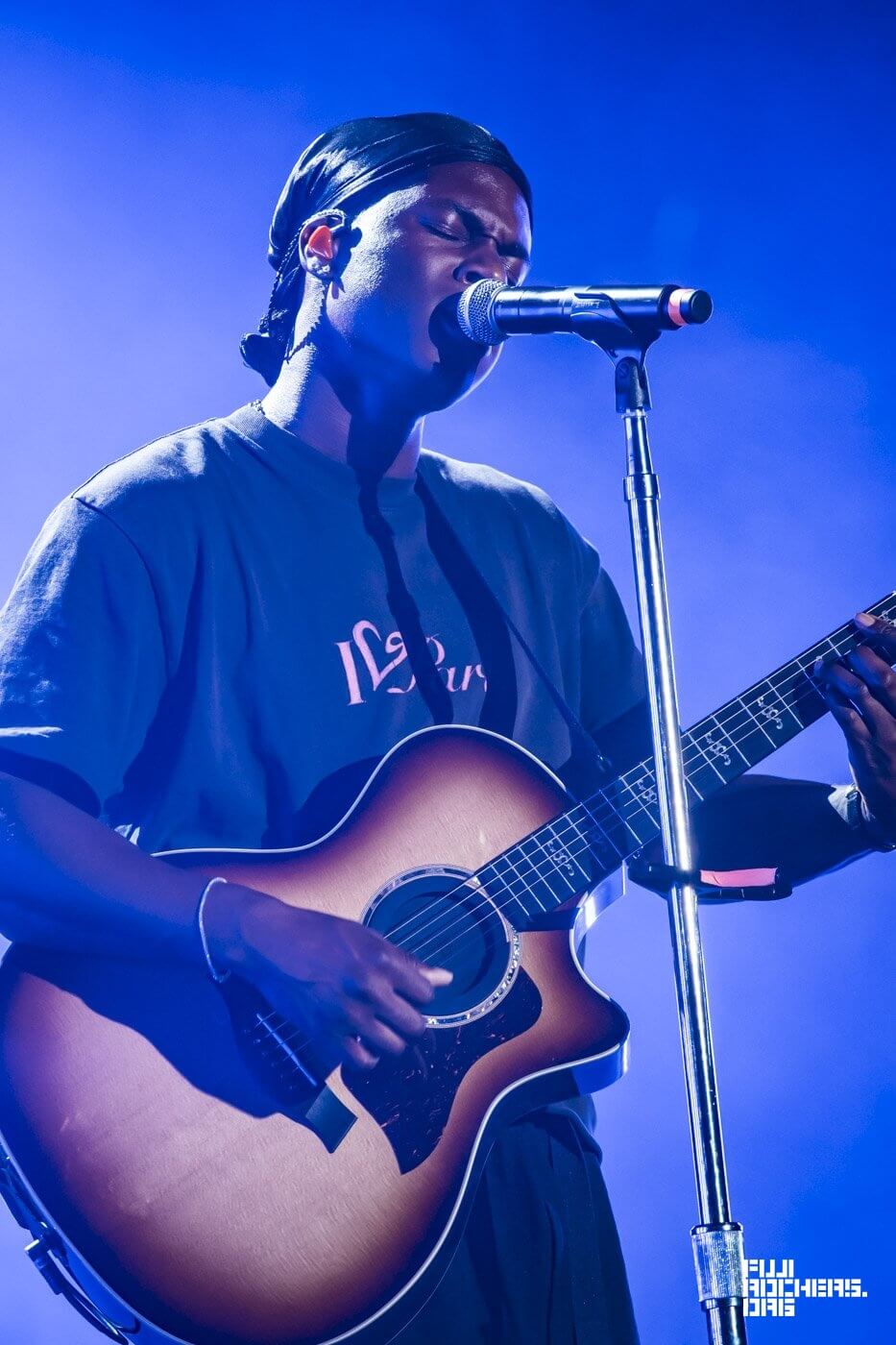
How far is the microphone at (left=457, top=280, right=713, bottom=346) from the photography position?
1.44m

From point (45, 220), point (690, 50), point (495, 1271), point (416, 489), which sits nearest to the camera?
point (495, 1271)

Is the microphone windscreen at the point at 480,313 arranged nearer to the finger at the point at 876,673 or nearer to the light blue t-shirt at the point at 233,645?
the light blue t-shirt at the point at 233,645

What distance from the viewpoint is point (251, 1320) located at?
1.45 meters

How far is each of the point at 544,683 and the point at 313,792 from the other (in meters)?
0.44

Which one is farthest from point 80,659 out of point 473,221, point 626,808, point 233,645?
point 473,221

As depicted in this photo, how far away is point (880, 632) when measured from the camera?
1.98 m

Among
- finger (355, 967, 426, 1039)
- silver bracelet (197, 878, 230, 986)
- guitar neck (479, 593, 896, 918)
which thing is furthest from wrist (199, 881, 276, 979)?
guitar neck (479, 593, 896, 918)

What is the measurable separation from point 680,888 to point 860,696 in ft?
2.24

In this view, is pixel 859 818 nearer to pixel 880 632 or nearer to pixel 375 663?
pixel 880 632

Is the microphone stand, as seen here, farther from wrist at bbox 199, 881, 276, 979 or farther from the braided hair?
the braided hair

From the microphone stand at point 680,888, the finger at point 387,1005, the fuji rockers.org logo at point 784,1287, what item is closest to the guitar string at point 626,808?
the finger at point 387,1005

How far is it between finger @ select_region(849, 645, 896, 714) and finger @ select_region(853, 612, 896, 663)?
0.02 m

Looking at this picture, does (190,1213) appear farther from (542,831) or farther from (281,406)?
(281,406)

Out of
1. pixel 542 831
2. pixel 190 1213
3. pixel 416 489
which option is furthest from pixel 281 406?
pixel 190 1213
